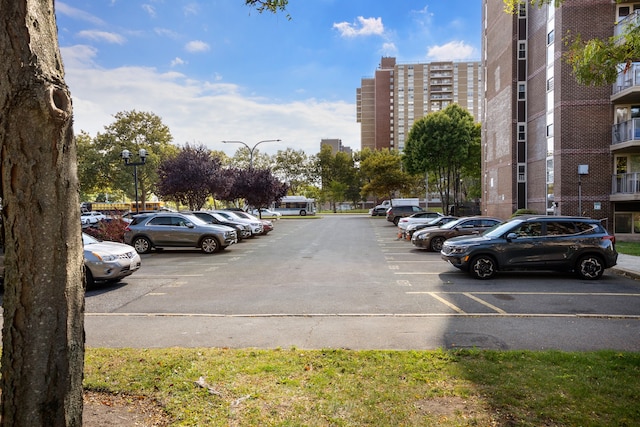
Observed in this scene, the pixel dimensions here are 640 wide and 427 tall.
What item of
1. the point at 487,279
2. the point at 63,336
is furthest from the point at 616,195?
the point at 63,336

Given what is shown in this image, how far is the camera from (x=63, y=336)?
103 inches

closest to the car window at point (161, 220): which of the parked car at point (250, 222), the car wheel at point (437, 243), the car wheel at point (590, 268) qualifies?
the parked car at point (250, 222)

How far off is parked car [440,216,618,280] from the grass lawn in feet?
19.8

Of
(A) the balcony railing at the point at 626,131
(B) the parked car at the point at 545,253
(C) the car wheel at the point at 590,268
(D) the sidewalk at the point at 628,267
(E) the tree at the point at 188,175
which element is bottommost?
(D) the sidewalk at the point at 628,267

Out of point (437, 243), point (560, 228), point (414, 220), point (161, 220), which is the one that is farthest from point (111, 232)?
point (560, 228)

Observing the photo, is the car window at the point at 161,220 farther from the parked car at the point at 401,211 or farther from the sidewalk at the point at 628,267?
the parked car at the point at 401,211

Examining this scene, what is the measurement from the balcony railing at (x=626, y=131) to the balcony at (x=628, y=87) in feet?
4.04

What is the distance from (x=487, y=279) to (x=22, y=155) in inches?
410

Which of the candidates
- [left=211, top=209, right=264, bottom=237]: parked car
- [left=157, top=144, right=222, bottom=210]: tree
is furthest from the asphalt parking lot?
[left=157, top=144, right=222, bottom=210]: tree

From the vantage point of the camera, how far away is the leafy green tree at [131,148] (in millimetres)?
45281

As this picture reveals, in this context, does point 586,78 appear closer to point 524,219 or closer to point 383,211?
point 524,219

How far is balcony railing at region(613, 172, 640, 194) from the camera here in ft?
68.0

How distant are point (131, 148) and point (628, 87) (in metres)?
44.3

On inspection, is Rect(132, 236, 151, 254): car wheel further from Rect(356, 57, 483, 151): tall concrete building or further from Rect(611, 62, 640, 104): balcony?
Rect(356, 57, 483, 151): tall concrete building
